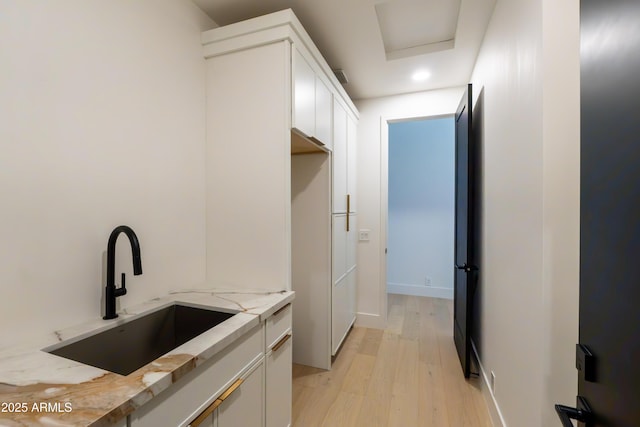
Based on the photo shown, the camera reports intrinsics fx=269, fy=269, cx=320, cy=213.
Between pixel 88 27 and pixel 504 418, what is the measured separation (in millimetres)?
2918

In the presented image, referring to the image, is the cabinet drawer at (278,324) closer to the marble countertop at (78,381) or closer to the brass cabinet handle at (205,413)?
the marble countertop at (78,381)

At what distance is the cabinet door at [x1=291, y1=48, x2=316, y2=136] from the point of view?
162 centimetres

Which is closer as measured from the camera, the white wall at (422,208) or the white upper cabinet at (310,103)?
the white upper cabinet at (310,103)

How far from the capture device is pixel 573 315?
1.00m

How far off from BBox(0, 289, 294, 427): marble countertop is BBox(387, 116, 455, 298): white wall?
151 inches

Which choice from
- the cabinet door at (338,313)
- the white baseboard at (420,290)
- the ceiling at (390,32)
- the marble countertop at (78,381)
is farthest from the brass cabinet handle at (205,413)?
the white baseboard at (420,290)

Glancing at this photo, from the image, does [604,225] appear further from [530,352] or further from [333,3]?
[333,3]

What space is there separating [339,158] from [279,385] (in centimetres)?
187

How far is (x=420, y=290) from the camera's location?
4449mm

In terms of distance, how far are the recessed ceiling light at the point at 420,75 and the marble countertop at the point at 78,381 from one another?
2.71 meters

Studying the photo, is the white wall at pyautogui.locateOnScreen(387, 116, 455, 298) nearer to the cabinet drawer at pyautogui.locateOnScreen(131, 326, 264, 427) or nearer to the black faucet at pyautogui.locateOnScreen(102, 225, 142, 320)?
the cabinet drawer at pyautogui.locateOnScreen(131, 326, 264, 427)

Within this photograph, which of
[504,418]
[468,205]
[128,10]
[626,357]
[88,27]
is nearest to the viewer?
[626,357]

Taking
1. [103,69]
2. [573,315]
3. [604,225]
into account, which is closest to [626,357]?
[604,225]

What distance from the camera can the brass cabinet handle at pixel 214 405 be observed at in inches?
35.9
